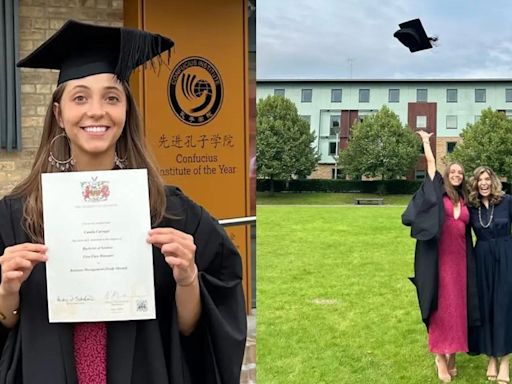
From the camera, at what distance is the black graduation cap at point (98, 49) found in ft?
5.70

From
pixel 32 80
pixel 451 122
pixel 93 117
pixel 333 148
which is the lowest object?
pixel 93 117

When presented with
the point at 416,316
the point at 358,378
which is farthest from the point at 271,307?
the point at 358,378

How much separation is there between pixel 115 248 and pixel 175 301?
0.22 metres

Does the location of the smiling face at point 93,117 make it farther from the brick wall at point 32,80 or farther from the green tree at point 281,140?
the green tree at point 281,140

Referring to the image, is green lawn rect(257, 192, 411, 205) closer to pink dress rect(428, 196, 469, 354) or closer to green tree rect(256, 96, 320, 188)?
green tree rect(256, 96, 320, 188)

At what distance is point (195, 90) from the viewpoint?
5578mm

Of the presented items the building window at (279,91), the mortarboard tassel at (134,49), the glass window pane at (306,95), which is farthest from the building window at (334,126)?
the mortarboard tassel at (134,49)

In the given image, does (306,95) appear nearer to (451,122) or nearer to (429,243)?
(451,122)

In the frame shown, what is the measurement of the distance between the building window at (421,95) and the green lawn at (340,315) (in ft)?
86.2

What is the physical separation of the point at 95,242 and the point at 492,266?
4.89 m

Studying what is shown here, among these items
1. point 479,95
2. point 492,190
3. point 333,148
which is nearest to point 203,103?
point 492,190

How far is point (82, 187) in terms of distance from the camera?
5.13ft

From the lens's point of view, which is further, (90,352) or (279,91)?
(279,91)

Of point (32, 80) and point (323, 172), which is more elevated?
point (32, 80)
